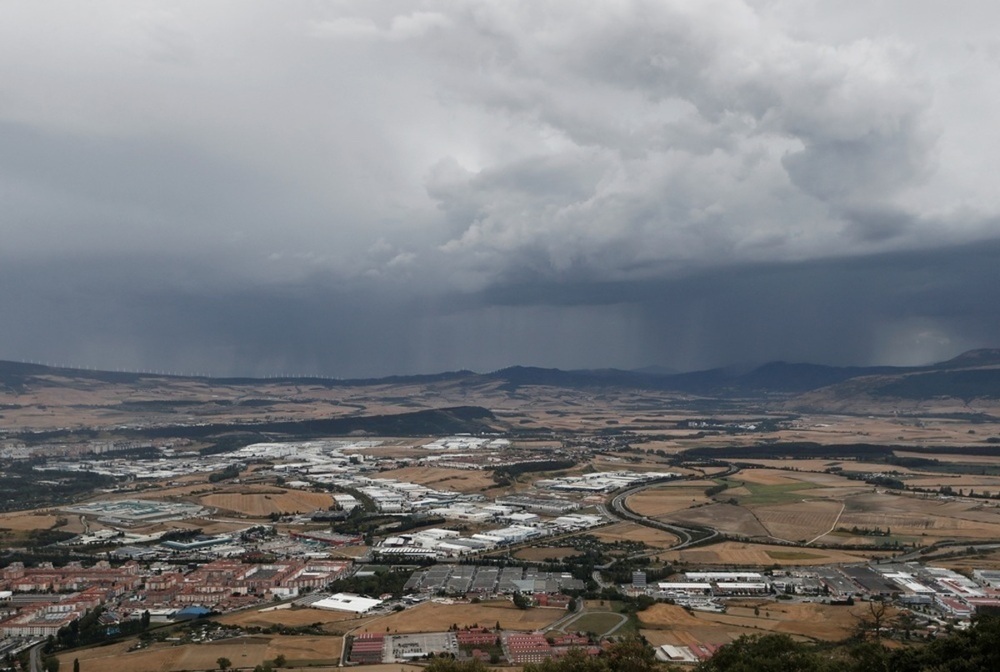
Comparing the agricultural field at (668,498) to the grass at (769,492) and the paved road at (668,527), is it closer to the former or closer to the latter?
the paved road at (668,527)

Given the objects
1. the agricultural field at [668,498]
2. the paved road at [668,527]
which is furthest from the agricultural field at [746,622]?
the agricultural field at [668,498]

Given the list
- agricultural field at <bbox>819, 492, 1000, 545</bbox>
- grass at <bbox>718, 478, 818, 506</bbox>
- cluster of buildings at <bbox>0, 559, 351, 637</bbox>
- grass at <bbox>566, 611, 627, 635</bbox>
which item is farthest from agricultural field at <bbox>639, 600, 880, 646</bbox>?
grass at <bbox>718, 478, 818, 506</bbox>

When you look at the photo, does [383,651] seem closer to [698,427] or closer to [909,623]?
[909,623]

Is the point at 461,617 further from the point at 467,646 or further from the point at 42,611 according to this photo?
the point at 42,611

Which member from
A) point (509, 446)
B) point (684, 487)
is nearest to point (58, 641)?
point (684, 487)

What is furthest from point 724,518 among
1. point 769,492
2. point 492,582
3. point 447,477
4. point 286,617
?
point 286,617

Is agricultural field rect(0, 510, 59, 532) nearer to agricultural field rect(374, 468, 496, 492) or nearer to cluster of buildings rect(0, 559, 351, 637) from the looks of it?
cluster of buildings rect(0, 559, 351, 637)

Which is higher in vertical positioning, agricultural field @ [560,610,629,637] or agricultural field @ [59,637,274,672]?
agricultural field @ [560,610,629,637]
